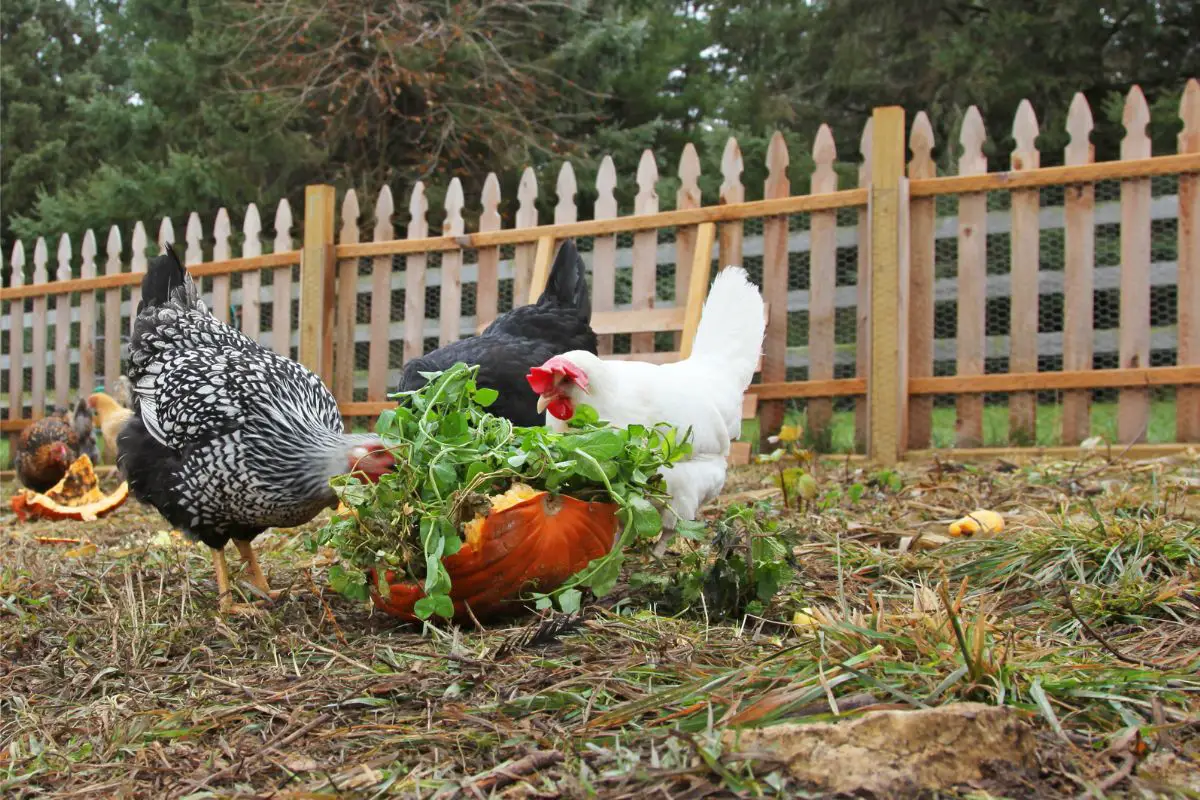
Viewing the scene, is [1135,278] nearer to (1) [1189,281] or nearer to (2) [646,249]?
(1) [1189,281]

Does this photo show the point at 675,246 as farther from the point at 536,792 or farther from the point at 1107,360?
the point at 536,792

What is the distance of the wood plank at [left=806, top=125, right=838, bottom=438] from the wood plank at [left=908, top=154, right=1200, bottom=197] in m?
0.49

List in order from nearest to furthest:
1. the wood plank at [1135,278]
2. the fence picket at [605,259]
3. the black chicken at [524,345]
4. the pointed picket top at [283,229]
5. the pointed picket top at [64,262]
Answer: the black chicken at [524,345] → the wood plank at [1135,278] → the fence picket at [605,259] → the pointed picket top at [283,229] → the pointed picket top at [64,262]

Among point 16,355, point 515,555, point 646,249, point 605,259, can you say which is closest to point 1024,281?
point 646,249

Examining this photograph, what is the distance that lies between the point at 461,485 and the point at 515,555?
0.20 m

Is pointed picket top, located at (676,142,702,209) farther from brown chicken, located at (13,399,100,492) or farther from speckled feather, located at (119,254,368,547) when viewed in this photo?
brown chicken, located at (13,399,100,492)

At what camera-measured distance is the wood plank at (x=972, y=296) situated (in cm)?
562

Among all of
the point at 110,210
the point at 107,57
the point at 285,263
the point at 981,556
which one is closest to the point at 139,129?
the point at 110,210

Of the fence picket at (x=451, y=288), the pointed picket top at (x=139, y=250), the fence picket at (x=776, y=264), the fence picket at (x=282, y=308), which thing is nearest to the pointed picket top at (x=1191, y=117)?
the fence picket at (x=776, y=264)

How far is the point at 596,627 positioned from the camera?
2.09 metres

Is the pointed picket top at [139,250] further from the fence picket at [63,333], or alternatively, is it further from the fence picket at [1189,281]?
the fence picket at [1189,281]

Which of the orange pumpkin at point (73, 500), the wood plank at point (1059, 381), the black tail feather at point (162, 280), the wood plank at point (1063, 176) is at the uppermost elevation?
the wood plank at point (1063, 176)

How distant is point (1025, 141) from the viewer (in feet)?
18.3

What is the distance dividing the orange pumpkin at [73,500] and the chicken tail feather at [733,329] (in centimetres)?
310
